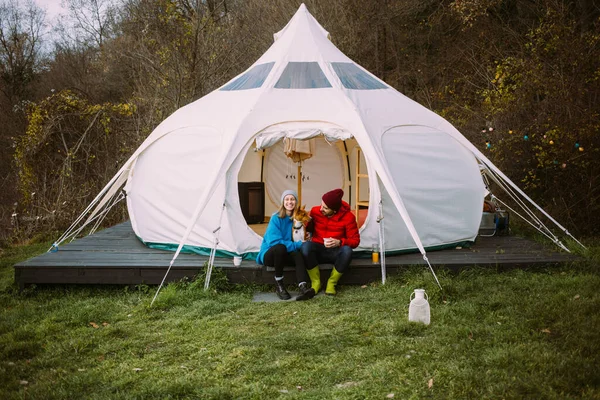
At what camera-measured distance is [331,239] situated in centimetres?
595

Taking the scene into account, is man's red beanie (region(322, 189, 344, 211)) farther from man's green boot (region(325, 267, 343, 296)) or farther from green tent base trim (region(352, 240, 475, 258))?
green tent base trim (region(352, 240, 475, 258))

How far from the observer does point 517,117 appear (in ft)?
30.7

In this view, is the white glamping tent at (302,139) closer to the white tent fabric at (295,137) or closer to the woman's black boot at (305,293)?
the white tent fabric at (295,137)

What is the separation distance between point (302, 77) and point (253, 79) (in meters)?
0.63

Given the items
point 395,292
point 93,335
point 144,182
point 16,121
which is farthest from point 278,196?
point 16,121

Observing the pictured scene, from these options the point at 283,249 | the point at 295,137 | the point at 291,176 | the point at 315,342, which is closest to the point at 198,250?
the point at 283,249

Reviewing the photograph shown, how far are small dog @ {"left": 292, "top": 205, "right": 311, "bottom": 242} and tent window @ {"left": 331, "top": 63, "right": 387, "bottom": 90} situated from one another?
1.89 m

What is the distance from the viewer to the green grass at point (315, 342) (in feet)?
12.2

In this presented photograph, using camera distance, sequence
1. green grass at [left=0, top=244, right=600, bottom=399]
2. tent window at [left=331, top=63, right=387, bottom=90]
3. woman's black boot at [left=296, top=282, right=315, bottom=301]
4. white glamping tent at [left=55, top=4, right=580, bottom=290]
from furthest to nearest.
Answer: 1. tent window at [left=331, top=63, right=387, bottom=90]
2. white glamping tent at [left=55, top=4, right=580, bottom=290]
3. woman's black boot at [left=296, top=282, right=315, bottom=301]
4. green grass at [left=0, top=244, right=600, bottom=399]

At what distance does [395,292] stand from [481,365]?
1833 millimetres

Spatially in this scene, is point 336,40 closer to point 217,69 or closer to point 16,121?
point 217,69

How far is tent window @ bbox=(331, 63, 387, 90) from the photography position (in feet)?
24.1

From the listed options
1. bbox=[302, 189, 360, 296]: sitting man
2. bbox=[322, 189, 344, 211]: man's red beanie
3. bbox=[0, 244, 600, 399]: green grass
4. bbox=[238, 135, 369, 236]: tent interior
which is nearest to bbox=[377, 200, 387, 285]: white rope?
bbox=[0, 244, 600, 399]: green grass

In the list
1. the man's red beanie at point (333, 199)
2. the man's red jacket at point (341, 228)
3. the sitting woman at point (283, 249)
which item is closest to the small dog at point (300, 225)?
the sitting woman at point (283, 249)
